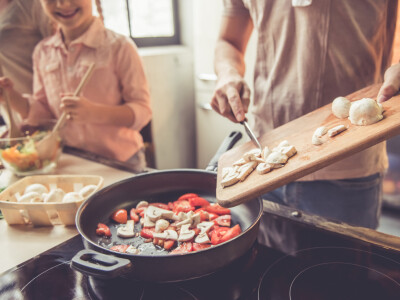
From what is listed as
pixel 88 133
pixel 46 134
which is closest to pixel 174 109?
pixel 88 133

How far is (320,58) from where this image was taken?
918 mm

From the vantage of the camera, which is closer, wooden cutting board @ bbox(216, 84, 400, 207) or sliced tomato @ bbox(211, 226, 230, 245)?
wooden cutting board @ bbox(216, 84, 400, 207)

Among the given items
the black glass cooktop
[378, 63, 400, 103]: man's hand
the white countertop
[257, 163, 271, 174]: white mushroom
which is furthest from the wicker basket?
[378, 63, 400, 103]: man's hand

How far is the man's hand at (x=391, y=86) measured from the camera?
25.4 inches

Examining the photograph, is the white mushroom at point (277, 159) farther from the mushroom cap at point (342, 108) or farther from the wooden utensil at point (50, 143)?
the wooden utensil at point (50, 143)

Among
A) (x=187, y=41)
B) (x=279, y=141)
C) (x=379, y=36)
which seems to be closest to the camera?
(x=279, y=141)

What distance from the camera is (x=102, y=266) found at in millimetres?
520

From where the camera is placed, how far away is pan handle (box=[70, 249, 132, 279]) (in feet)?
1.65

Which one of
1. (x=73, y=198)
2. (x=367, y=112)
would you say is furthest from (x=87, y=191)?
(x=367, y=112)

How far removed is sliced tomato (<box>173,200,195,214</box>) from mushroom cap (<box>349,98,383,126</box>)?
421 millimetres

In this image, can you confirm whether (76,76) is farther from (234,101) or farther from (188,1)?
(188,1)

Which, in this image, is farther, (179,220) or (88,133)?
(88,133)

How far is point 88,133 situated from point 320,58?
3.30 ft

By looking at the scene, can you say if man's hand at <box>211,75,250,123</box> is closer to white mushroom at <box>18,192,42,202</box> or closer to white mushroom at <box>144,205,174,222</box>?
white mushroom at <box>144,205,174,222</box>
